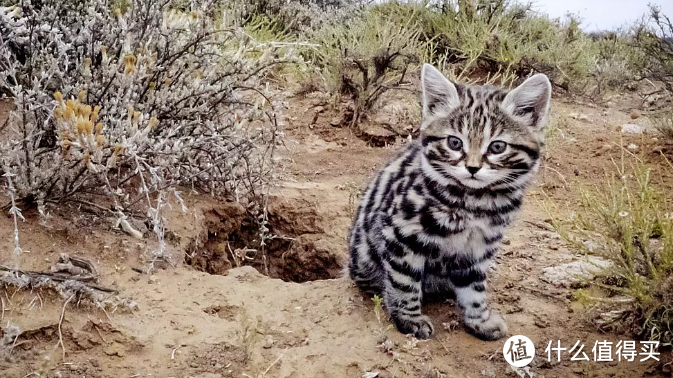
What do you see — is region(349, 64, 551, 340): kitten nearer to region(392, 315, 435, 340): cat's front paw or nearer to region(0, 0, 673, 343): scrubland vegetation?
region(392, 315, 435, 340): cat's front paw

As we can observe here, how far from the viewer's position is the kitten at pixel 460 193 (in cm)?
283

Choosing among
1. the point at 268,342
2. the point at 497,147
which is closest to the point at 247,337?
the point at 268,342

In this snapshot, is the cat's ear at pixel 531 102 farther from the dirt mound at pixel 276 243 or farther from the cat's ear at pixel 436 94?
the dirt mound at pixel 276 243

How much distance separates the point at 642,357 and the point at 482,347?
777 millimetres

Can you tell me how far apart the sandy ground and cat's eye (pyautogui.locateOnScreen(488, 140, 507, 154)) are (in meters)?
1.04

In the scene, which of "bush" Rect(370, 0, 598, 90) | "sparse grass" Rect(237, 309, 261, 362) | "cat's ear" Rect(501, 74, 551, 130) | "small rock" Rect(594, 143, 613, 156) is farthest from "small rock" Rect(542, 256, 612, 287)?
"bush" Rect(370, 0, 598, 90)

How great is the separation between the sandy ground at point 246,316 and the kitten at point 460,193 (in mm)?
196

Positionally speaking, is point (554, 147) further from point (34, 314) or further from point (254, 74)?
point (34, 314)

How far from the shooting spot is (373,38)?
7.48 meters

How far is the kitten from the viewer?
9.30 feet

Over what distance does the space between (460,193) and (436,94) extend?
1.86 ft

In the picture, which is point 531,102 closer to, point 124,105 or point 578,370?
point 578,370

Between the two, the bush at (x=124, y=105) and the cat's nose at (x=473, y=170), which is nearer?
the cat's nose at (x=473, y=170)

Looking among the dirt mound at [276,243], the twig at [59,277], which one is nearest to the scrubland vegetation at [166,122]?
the dirt mound at [276,243]
